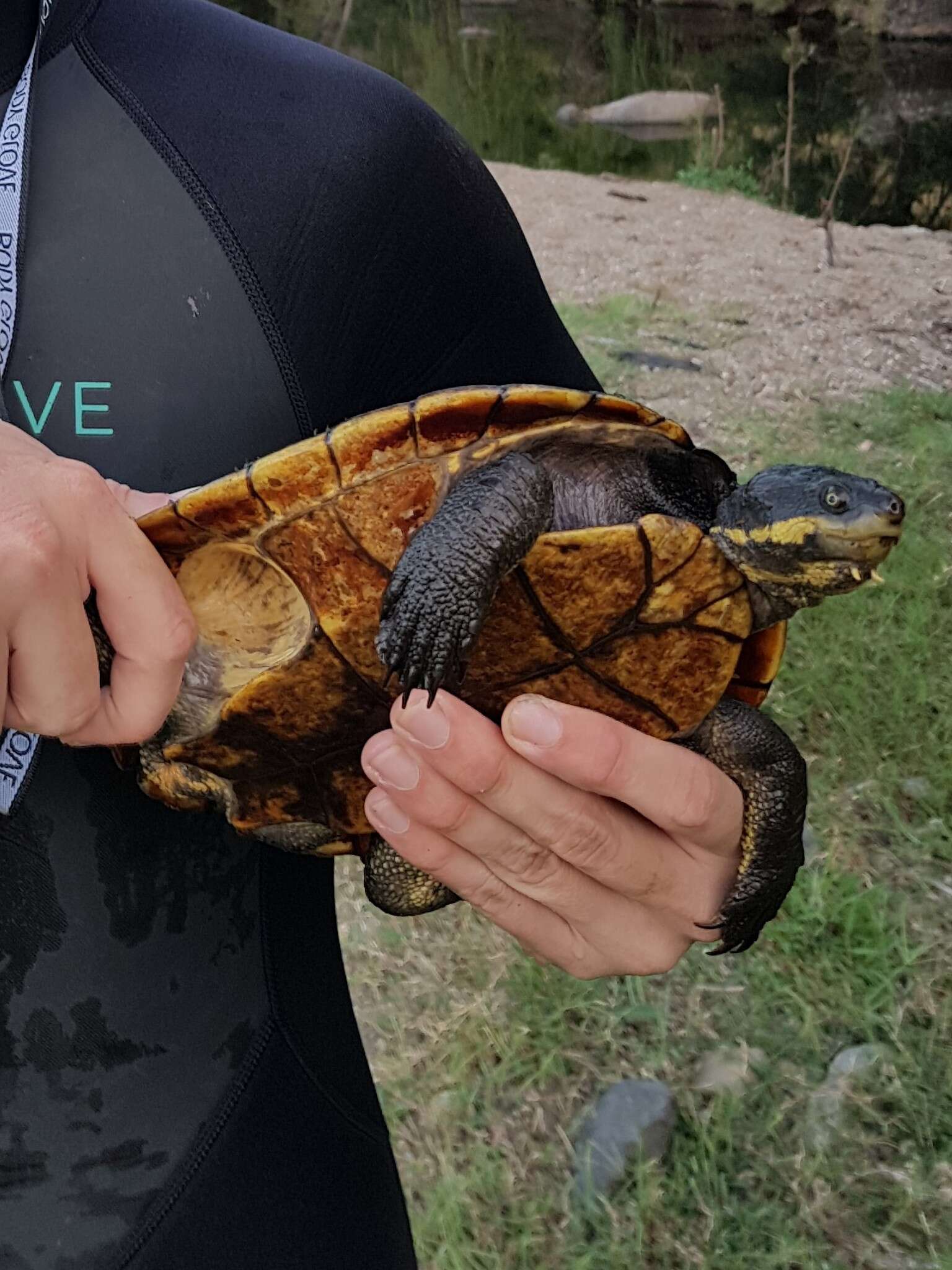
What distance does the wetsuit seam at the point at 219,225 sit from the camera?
1.15 m

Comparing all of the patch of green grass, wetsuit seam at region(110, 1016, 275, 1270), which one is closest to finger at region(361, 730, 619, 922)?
wetsuit seam at region(110, 1016, 275, 1270)

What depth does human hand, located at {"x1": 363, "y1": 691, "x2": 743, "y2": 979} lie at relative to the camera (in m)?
1.08

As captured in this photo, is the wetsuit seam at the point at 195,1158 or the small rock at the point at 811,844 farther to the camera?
the small rock at the point at 811,844

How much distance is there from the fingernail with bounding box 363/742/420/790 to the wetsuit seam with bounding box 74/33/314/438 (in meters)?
0.38

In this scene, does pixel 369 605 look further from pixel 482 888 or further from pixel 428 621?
pixel 482 888

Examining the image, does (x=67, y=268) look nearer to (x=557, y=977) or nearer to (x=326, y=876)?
(x=326, y=876)

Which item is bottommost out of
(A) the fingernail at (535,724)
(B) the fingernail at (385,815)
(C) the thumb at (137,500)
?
(B) the fingernail at (385,815)

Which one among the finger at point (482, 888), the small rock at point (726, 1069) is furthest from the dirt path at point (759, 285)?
the finger at point (482, 888)

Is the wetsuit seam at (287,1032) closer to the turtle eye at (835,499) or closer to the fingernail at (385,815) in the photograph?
the fingernail at (385,815)

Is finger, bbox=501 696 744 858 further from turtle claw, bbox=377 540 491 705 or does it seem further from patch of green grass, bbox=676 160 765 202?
patch of green grass, bbox=676 160 765 202

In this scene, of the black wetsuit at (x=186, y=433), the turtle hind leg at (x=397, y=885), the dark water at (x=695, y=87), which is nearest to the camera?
the black wetsuit at (x=186, y=433)

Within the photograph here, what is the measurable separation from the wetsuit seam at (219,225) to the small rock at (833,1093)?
1.40 m

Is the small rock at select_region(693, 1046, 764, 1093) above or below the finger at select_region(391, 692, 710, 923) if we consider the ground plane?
below

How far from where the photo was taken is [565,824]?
113 cm
